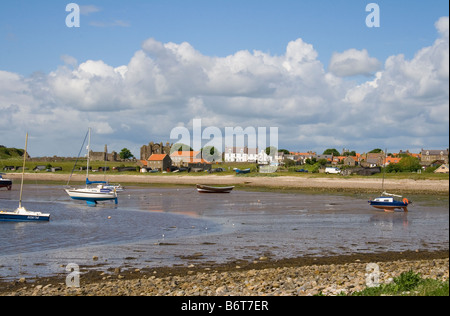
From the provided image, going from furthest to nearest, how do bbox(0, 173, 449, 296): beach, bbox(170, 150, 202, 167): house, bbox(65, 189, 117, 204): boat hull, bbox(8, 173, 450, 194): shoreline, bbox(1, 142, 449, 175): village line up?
bbox(170, 150, 202, 167): house < bbox(1, 142, 449, 175): village < bbox(8, 173, 450, 194): shoreline < bbox(65, 189, 117, 204): boat hull < bbox(0, 173, 449, 296): beach

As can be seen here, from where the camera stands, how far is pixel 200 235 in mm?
30234

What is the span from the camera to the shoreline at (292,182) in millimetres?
76812

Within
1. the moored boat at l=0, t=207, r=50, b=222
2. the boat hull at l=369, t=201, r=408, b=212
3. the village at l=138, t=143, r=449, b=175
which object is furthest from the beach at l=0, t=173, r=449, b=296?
the village at l=138, t=143, r=449, b=175

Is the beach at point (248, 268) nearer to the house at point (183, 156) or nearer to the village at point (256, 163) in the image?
the village at point (256, 163)

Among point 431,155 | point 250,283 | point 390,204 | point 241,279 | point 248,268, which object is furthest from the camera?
point 431,155

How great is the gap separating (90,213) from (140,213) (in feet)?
15.8

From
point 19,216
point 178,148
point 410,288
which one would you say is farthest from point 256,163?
point 410,288

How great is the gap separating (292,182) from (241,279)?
75.8 m

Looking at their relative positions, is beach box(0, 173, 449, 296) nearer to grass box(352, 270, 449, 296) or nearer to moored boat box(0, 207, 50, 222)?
grass box(352, 270, 449, 296)

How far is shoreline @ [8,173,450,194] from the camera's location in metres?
76.8

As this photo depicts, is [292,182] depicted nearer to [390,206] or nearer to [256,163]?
[390,206]

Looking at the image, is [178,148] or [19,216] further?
[178,148]

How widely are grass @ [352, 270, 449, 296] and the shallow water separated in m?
9.85
